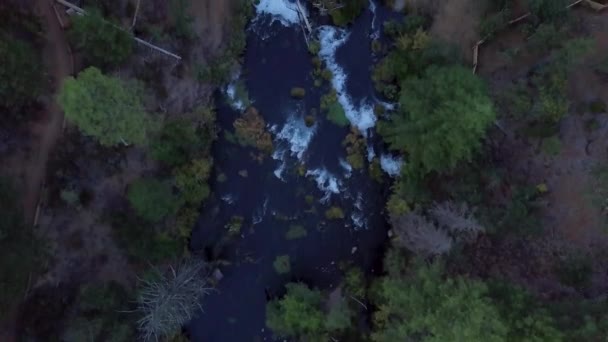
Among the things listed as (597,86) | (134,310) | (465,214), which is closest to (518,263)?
(465,214)

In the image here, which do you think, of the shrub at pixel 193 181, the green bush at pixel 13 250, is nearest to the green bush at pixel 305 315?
the shrub at pixel 193 181

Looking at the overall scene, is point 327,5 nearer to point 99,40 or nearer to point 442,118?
point 442,118

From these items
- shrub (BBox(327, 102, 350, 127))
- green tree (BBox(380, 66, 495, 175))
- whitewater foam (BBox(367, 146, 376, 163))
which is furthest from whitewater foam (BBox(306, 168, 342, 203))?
green tree (BBox(380, 66, 495, 175))

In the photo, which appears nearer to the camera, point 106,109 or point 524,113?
point 106,109

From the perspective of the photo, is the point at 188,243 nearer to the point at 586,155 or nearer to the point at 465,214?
the point at 465,214

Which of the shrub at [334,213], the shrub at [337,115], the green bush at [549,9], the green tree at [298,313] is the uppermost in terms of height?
the green bush at [549,9]

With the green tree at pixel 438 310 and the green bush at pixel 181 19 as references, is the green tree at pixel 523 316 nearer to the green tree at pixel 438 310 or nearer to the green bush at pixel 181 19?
the green tree at pixel 438 310

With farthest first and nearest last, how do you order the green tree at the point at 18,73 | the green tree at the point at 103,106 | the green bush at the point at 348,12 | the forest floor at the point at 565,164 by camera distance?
the green bush at the point at 348,12 → the forest floor at the point at 565,164 → the green tree at the point at 18,73 → the green tree at the point at 103,106

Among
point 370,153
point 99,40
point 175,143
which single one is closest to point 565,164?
point 370,153
